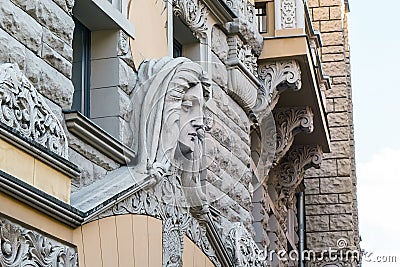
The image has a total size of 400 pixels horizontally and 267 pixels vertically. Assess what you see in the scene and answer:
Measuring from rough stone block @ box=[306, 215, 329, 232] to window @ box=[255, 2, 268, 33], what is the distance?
8074 millimetres

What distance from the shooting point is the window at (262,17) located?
18.9 meters

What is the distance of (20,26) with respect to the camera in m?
9.34

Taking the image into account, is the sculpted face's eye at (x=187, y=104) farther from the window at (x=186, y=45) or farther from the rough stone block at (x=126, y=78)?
the window at (x=186, y=45)

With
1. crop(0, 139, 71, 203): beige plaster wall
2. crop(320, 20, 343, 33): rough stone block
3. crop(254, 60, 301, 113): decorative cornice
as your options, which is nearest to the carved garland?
crop(0, 139, 71, 203): beige plaster wall

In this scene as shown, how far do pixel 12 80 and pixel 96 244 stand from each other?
1983mm

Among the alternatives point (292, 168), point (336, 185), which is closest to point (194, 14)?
point (292, 168)

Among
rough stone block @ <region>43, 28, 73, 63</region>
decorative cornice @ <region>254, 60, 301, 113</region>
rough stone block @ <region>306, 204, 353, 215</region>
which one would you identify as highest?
rough stone block @ <region>306, 204, 353, 215</region>

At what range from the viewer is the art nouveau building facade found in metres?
9.02

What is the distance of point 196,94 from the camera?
1243 cm

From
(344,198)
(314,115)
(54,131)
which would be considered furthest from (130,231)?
(344,198)

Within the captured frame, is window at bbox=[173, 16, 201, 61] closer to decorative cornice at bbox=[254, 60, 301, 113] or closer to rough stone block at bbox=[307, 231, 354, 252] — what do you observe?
decorative cornice at bbox=[254, 60, 301, 113]

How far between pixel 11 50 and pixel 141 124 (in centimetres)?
275

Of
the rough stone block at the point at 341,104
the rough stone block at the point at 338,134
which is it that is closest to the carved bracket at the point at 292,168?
the rough stone block at the point at 338,134

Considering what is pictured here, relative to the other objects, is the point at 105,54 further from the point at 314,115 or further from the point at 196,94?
the point at 314,115
